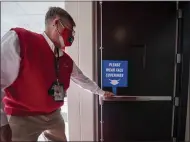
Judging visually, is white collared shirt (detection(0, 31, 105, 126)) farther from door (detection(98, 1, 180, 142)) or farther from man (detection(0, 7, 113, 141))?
door (detection(98, 1, 180, 142))

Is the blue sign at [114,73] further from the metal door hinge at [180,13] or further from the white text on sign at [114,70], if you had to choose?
the metal door hinge at [180,13]

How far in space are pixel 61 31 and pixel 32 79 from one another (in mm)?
254

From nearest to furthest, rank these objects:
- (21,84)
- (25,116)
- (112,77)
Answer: (21,84), (25,116), (112,77)

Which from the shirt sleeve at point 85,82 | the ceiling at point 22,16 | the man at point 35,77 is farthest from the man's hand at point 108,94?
the ceiling at point 22,16

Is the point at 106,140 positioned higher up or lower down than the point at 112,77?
lower down

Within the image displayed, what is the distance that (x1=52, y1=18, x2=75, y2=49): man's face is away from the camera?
774 millimetres

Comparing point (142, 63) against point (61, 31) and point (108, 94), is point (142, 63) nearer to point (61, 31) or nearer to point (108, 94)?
point (108, 94)

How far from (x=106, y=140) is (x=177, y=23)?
3.08ft

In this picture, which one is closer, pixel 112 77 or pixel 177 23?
pixel 112 77

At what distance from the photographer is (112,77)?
97 centimetres

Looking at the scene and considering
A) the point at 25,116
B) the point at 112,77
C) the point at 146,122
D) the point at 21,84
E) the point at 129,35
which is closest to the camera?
the point at 21,84

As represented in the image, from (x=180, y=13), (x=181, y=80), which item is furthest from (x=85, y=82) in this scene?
(x=180, y=13)

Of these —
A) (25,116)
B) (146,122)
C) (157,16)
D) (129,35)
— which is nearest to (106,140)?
(146,122)

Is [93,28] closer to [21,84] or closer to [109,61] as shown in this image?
[109,61]
